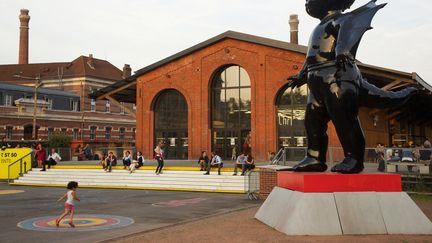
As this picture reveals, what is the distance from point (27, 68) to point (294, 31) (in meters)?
41.2

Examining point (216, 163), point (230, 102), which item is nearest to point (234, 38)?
point (230, 102)

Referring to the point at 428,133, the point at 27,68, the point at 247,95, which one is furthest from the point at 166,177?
the point at 27,68

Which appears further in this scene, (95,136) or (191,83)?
(95,136)

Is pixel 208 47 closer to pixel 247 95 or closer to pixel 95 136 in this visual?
pixel 247 95

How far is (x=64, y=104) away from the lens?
56.0m

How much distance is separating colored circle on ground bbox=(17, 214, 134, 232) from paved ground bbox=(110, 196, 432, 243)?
151 cm

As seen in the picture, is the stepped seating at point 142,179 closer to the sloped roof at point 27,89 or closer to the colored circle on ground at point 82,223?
the colored circle on ground at point 82,223

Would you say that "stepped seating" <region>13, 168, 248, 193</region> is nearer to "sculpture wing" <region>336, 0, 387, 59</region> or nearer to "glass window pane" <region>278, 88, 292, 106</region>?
"sculpture wing" <region>336, 0, 387, 59</region>

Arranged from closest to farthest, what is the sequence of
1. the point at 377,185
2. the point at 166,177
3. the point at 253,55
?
1. the point at 377,185
2. the point at 166,177
3. the point at 253,55

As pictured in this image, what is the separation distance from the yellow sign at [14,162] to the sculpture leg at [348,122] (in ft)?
65.9

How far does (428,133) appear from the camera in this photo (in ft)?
156

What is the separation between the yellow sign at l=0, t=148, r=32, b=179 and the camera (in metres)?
24.4

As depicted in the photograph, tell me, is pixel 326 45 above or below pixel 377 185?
above

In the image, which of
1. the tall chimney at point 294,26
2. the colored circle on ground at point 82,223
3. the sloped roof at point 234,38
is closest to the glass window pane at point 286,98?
the sloped roof at point 234,38
